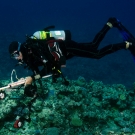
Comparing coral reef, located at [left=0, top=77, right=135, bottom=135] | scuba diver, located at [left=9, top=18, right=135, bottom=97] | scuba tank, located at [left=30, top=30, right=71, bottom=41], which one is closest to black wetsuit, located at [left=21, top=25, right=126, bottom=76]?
scuba diver, located at [left=9, top=18, right=135, bottom=97]

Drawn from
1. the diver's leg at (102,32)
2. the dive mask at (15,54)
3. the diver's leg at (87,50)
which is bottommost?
the diver's leg at (87,50)

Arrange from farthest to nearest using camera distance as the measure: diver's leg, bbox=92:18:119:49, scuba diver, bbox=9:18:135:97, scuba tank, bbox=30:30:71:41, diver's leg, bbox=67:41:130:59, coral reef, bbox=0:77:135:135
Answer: coral reef, bbox=0:77:135:135, diver's leg, bbox=92:18:119:49, diver's leg, bbox=67:41:130:59, scuba tank, bbox=30:30:71:41, scuba diver, bbox=9:18:135:97

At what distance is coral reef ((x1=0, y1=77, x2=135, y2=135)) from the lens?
7715 mm

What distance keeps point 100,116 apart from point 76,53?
3.23 metres

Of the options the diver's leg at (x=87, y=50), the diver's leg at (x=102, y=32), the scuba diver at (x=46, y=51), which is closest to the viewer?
the scuba diver at (x=46, y=51)

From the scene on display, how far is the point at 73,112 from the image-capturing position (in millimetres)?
8625

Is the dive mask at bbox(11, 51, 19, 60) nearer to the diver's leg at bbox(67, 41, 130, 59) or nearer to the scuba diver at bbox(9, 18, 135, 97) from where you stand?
the scuba diver at bbox(9, 18, 135, 97)

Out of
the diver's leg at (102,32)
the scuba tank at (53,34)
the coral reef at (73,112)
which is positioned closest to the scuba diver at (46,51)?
the scuba tank at (53,34)

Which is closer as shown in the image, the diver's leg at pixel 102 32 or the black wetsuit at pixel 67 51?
the black wetsuit at pixel 67 51

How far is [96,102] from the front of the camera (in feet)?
31.0

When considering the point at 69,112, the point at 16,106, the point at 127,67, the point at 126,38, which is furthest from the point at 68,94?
the point at 127,67

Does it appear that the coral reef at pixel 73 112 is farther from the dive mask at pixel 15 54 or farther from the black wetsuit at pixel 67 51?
the dive mask at pixel 15 54

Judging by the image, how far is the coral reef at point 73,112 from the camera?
7715 millimetres

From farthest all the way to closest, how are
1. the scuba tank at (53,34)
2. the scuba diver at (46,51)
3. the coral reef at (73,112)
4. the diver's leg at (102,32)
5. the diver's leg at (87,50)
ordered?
the coral reef at (73,112), the diver's leg at (102,32), the diver's leg at (87,50), the scuba tank at (53,34), the scuba diver at (46,51)
